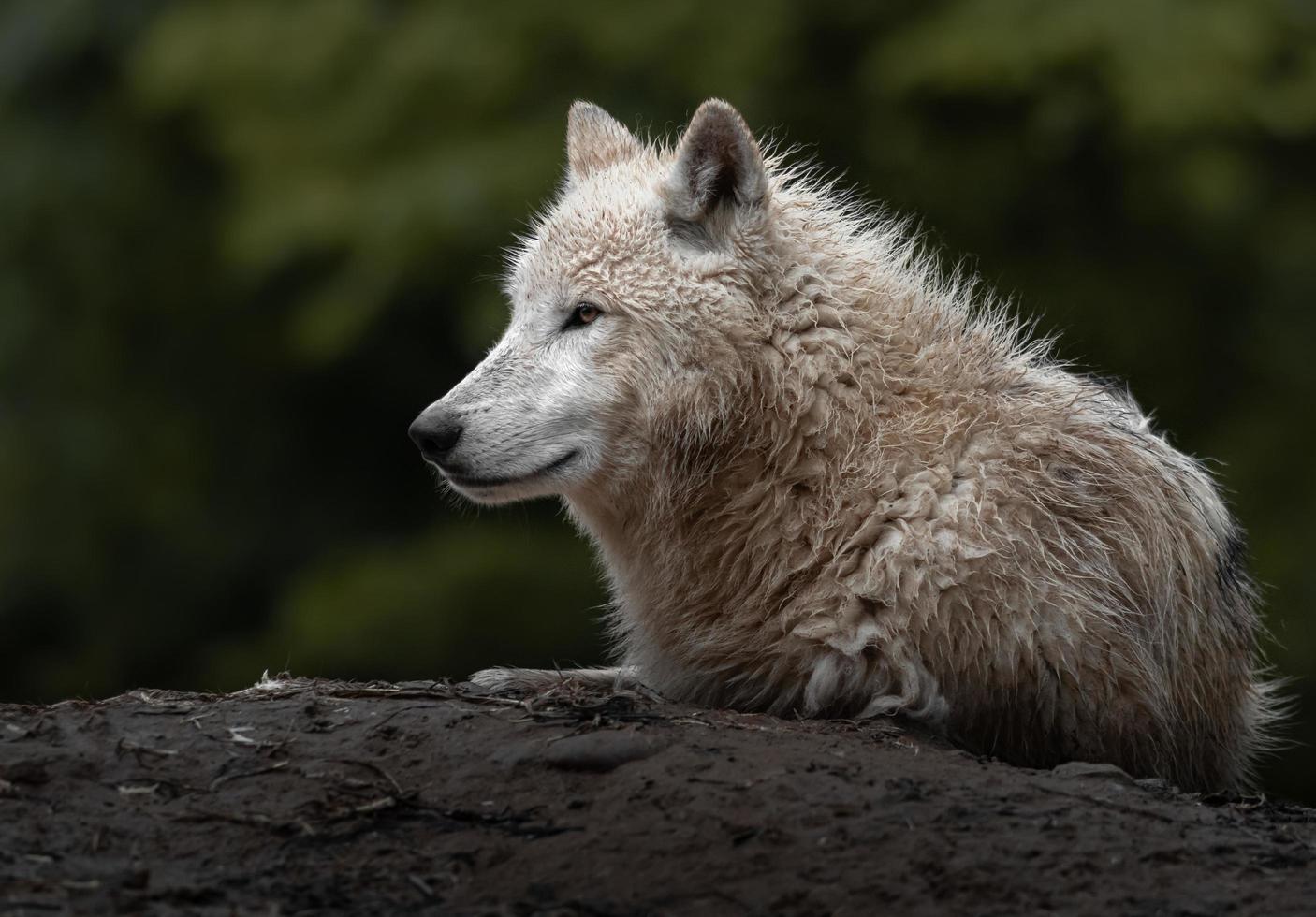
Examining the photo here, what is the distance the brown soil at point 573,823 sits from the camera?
10.0 ft

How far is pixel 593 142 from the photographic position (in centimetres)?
558

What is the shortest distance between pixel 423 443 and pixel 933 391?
5.06 ft

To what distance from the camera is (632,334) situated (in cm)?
477

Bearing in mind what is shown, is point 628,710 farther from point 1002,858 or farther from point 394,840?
point 1002,858

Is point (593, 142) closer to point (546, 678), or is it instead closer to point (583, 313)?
point (583, 313)

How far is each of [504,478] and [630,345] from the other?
1.80 ft

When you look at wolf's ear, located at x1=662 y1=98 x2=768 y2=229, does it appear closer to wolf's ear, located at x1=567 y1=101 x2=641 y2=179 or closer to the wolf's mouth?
wolf's ear, located at x1=567 y1=101 x2=641 y2=179

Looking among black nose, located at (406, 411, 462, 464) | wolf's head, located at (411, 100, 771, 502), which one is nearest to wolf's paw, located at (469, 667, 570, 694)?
wolf's head, located at (411, 100, 771, 502)

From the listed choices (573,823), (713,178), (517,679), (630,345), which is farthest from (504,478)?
(573,823)

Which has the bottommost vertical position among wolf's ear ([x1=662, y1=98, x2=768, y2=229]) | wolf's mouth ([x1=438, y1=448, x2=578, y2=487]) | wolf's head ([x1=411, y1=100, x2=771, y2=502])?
wolf's mouth ([x1=438, y1=448, x2=578, y2=487])

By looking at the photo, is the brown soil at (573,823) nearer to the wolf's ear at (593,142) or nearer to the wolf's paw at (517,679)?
the wolf's paw at (517,679)

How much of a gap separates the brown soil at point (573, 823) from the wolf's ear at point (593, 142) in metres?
2.22

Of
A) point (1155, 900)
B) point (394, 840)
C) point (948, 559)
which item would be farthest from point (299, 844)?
point (948, 559)

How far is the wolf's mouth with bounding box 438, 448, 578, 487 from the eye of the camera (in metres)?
4.73
